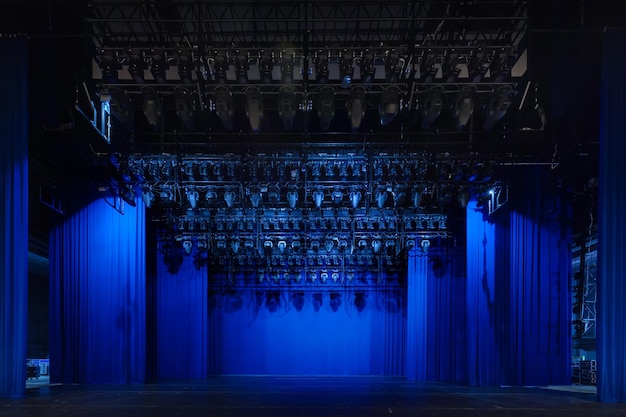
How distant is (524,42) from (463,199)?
381 cm

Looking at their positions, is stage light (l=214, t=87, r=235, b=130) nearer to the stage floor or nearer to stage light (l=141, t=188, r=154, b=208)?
stage light (l=141, t=188, r=154, b=208)

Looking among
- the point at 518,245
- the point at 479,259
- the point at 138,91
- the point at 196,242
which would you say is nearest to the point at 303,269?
the point at 196,242

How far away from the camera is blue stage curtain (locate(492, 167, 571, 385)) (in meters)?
10.1

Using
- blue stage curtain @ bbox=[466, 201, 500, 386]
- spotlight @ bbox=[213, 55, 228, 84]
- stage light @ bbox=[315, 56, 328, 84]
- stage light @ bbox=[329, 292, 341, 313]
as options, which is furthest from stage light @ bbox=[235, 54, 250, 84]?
stage light @ bbox=[329, 292, 341, 313]

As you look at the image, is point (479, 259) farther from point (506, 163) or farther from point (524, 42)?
point (524, 42)

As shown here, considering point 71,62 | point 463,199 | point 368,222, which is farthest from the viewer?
point 368,222

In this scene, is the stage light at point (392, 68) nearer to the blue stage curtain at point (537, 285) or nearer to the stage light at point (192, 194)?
the blue stage curtain at point (537, 285)

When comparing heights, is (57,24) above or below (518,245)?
above

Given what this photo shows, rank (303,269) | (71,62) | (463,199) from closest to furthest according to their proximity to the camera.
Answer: (71,62)
(463,199)
(303,269)

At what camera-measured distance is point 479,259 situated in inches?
444

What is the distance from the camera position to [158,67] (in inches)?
301

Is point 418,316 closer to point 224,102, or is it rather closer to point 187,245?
point 187,245
